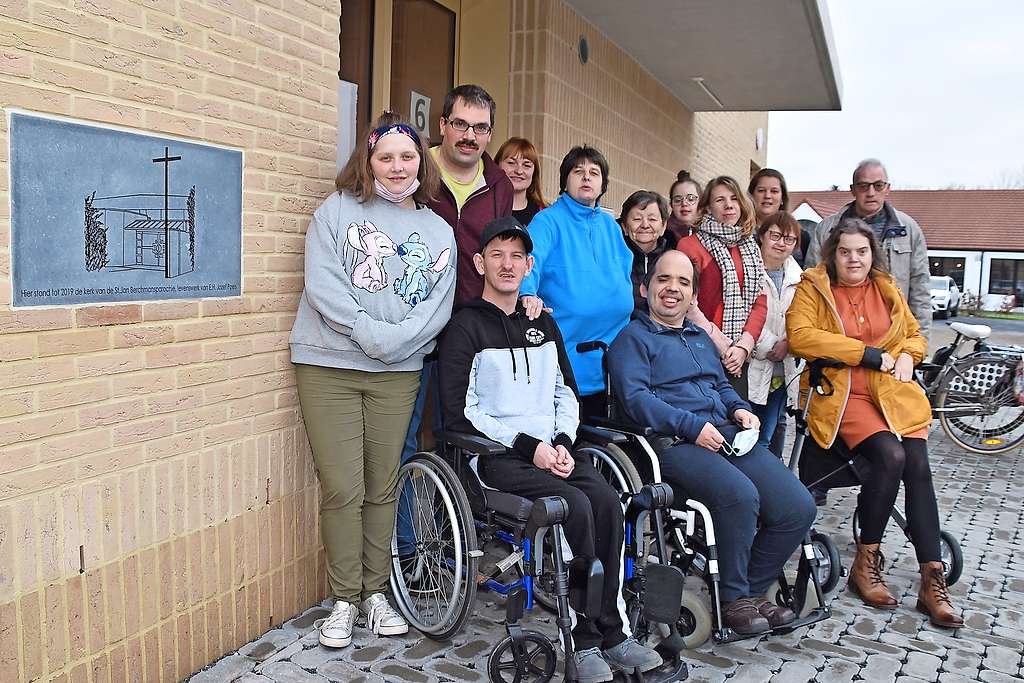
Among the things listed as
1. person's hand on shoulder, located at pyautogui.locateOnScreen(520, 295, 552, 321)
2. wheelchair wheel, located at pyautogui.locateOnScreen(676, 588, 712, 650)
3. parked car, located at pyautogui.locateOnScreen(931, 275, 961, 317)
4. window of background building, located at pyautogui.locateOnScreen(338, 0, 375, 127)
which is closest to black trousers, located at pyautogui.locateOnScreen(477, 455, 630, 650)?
wheelchair wheel, located at pyautogui.locateOnScreen(676, 588, 712, 650)

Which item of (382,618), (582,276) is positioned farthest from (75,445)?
(582,276)

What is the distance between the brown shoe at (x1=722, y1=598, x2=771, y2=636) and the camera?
132 inches

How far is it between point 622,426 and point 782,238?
1772 mm

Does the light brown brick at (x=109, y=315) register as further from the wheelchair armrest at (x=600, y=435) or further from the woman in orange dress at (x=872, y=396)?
the woman in orange dress at (x=872, y=396)

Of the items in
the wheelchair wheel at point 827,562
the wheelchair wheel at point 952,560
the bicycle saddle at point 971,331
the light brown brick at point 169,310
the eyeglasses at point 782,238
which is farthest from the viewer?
the bicycle saddle at point 971,331

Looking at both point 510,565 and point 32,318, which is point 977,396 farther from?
point 32,318

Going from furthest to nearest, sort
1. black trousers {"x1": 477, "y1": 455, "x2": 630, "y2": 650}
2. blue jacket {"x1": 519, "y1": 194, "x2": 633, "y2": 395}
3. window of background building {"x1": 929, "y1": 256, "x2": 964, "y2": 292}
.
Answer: window of background building {"x1": 929, "y1": 256, "x2": 964, "y2": 292} → blue jacket {"x1": 519, "y1": 194, "x2": 633, "y2": 395} → black trousers {"x1": 477, "y1": 455, "x2": 630, "y2": 650}

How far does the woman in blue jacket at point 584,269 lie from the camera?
394 cm

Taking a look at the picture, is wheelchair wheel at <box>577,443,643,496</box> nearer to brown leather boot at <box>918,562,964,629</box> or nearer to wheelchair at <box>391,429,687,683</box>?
wheelchair at <box>391,429,687,683</box>

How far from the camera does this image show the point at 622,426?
3.64 meters

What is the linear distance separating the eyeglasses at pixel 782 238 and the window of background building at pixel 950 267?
34921mm

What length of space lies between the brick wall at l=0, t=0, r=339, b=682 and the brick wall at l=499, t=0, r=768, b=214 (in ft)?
9.17

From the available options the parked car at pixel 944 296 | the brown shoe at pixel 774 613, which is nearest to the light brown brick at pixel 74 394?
the brown shoe at pixel 774 613

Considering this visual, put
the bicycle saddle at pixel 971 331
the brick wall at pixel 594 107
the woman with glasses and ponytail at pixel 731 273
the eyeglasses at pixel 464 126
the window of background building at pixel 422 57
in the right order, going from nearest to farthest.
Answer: the eyeglasses at pixel 464 126, the woman with glasses and ponytail at pixel 731 273, the window of background building at pixel 422 57, the brick wall at pixel 594 107, the bicycle saddle at pixel 971 331
